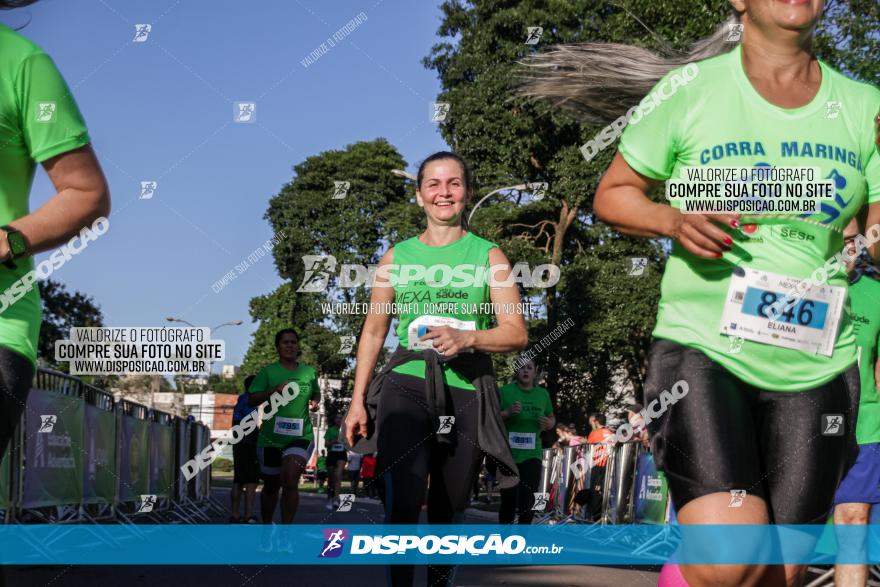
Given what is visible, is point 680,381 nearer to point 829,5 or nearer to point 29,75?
point 29,75

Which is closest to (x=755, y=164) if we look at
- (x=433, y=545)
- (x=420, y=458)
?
(x=420, y=458)

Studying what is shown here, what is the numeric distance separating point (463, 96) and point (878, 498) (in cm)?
2636

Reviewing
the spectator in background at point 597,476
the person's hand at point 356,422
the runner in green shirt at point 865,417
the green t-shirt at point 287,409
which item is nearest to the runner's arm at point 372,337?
the person's hand at point 356,422

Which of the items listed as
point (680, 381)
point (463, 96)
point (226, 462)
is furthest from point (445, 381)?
point (226, 462)

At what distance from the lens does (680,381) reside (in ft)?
12.1

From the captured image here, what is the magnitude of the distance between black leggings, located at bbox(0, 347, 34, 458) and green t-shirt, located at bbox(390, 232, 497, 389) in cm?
289

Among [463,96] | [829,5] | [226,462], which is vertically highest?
[463,96]

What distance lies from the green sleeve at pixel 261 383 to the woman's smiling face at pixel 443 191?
251 inches

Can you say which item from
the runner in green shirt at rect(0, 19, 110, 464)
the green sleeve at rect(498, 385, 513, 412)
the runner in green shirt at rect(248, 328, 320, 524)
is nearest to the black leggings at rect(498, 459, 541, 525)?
the green sleeve at rect(498, 385, 513, 412)

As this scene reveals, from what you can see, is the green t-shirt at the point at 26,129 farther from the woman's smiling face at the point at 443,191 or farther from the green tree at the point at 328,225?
the green tree at the point at 328,225

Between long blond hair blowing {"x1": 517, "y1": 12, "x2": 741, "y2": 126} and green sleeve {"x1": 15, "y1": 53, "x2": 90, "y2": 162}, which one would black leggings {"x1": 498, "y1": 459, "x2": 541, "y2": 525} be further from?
green sleeve {"x1": 15, "y1": 53, "x2": 90, "y2": 162}

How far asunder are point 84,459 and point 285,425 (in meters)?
1.84

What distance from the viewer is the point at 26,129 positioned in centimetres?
347

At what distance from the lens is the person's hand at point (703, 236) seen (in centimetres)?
350
